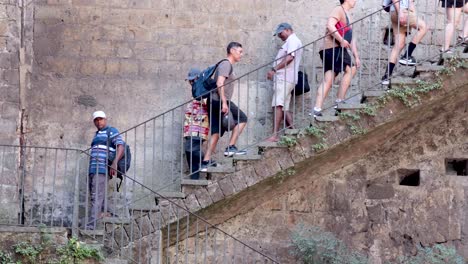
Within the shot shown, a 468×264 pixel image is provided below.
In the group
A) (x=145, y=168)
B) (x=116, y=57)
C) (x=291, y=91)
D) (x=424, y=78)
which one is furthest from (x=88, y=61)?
(x=424, y=78)

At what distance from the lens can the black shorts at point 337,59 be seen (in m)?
14.0

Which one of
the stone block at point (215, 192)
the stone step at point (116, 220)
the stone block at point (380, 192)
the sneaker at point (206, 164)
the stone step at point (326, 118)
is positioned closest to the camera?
the stone step at point (116, 220)

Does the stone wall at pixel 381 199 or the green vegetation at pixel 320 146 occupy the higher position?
the green vegetation at pixel 320 146

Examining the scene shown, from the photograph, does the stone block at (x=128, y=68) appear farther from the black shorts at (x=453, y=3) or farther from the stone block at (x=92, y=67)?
the black shorts at (x=453, y=3)

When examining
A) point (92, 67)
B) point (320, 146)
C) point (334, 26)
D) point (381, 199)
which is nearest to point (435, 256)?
point (381, 199)

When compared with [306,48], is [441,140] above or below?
below

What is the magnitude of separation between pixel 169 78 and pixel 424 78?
3301 mm

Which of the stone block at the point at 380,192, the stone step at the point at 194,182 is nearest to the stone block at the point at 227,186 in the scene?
the stone step at the point at 194,182

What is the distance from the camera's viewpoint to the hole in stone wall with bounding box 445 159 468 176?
1459 cm

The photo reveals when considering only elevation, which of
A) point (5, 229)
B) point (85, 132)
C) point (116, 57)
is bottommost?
point (5, 229)

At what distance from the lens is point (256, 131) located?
14930 millimetres

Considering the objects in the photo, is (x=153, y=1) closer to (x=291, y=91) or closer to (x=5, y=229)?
(x=291, y=91)

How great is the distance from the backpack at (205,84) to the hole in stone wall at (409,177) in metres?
2.60

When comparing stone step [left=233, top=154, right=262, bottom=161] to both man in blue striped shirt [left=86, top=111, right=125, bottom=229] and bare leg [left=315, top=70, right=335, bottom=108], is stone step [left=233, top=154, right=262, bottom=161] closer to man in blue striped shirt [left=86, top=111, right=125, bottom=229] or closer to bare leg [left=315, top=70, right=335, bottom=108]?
bare leg [left=315, top=70, right=335, bottom=108]
